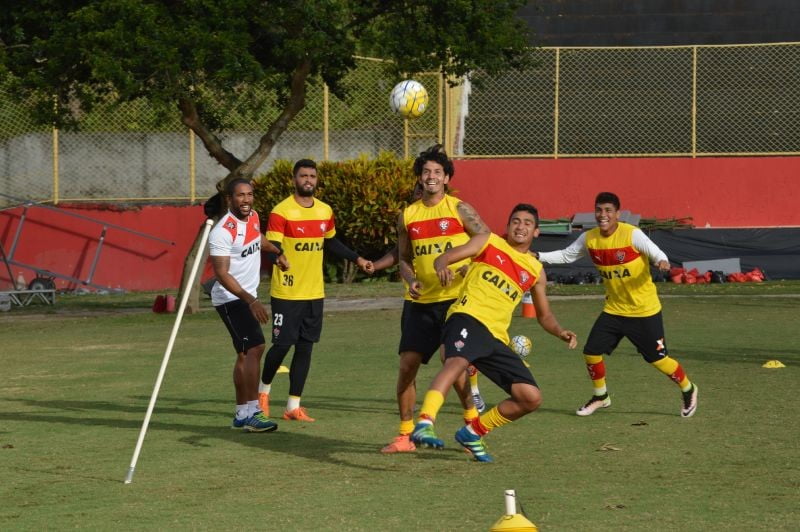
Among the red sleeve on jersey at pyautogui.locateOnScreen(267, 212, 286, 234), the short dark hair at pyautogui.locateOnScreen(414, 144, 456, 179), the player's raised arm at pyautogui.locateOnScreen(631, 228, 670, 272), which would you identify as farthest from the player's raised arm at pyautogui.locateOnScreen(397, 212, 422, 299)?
the player's raised arm at pyautogui.locateOnScreen(631, 228, 670, 272)

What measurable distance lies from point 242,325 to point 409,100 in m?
7.58

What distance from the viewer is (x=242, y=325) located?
417 inches

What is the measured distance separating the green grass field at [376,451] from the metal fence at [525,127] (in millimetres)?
11785

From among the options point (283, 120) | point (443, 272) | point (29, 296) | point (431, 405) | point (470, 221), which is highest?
point (283, 120)

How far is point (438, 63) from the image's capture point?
19875mm

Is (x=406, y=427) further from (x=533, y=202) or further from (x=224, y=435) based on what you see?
(x=533, y=202)

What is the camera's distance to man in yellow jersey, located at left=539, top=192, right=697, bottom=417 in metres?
11.4

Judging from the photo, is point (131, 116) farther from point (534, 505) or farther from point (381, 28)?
point (534, 505)

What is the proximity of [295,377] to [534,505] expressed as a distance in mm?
3824

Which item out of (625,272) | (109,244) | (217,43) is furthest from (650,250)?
(109,244)

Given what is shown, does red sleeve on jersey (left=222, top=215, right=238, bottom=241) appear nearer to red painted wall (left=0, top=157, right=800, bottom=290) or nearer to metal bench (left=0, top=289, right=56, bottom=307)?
metal bench (left=0, top=289, right=56, bottom=307)

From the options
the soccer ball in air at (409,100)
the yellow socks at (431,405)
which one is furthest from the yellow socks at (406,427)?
the soccer ball in air at (409,100)

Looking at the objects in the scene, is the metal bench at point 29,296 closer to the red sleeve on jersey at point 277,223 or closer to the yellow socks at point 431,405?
the red sleeve on jersey at point 277,223

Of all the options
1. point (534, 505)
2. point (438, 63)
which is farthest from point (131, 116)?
point (534, 505)
